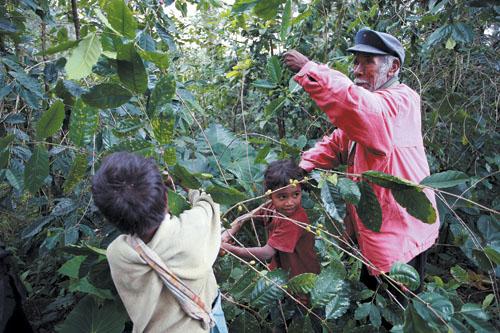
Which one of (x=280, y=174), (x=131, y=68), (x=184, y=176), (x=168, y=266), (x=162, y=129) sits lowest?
(x=280, y=174)

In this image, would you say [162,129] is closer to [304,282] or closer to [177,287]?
[177,287]

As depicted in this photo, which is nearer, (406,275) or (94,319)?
(406,275)

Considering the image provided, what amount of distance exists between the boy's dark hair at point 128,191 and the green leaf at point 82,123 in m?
0.28

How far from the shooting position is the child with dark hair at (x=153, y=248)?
101 centimetres

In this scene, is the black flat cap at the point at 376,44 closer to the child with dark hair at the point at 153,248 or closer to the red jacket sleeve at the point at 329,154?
the red jacket sleeve at the point at 329,154

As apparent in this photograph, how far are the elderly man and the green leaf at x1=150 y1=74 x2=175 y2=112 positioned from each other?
1.39ft

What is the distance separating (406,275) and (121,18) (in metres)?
1.03

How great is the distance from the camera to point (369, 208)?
129 cm

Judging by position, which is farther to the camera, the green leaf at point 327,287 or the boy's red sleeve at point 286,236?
the boy's red sleeve at point 286,236

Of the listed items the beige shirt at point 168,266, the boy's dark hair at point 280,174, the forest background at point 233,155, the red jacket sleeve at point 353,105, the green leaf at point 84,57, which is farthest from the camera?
the boy's dark hair at point 280,174

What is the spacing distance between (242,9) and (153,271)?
816mm

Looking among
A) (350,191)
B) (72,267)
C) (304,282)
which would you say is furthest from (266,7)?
(72,267)

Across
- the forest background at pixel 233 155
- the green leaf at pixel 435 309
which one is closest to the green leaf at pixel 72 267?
the forest background at pixel 233 155

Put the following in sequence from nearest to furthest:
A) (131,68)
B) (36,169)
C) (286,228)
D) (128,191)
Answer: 1. (128,191)
2. (131,68)
3. (36,169)
4. (286,228)
